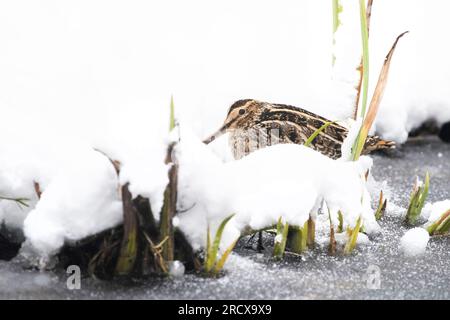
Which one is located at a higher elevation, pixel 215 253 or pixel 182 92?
pixel 182 92

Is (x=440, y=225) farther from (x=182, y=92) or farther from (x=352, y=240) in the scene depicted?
(x=182, y=92)

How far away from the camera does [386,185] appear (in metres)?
3.30

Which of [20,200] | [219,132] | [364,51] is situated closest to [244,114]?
[219,132]

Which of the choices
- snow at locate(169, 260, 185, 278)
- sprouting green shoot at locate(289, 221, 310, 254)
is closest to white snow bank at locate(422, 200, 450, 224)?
sprouting green shoot at locate(289, 221, 310, 254)

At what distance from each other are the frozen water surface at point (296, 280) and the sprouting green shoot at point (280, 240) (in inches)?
1.2

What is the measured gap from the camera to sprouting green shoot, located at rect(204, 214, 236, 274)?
2.29 m

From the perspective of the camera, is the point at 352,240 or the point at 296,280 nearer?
the point at 296,280

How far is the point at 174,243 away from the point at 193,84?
1.21m

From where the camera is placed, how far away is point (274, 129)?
3.04 m

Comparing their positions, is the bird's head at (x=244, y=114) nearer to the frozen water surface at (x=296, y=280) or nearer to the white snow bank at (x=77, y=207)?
the frozen water surface at (x=296, y=280)

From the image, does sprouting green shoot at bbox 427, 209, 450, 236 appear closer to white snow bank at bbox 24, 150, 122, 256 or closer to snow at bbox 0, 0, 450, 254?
snow at bbox 0, 0, 450, 254

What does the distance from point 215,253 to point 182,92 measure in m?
1.18
